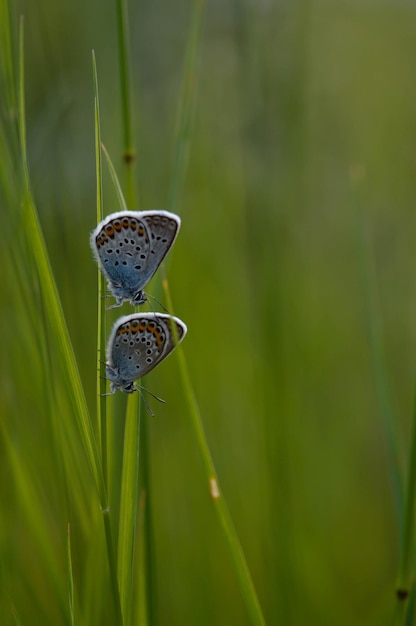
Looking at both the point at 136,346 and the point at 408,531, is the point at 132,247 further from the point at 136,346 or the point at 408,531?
the point at 408,531

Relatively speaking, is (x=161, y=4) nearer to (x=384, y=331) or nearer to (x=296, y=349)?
(x=384, y=331)

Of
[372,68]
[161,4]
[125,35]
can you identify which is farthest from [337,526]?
[372,68]

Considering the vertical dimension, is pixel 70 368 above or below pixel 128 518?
above

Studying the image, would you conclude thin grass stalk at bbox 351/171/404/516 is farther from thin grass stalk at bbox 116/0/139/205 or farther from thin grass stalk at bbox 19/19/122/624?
thin grass stalk at bbox 19/19/122/624

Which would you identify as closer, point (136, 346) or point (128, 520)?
point (128, 520)

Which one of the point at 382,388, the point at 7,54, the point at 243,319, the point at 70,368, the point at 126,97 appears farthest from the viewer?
the point at 243,319

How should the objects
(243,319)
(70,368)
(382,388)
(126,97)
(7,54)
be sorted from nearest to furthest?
1. (70,368)
2. (7,54)
3. (126,97)
4. (382,388)
5. (243,319)

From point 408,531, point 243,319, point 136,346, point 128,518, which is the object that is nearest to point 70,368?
point 128,518

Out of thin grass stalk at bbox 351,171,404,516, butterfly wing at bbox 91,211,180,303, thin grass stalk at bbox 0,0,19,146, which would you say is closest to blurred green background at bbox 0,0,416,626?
thin grass stalk at bbox 351,171,404,516
